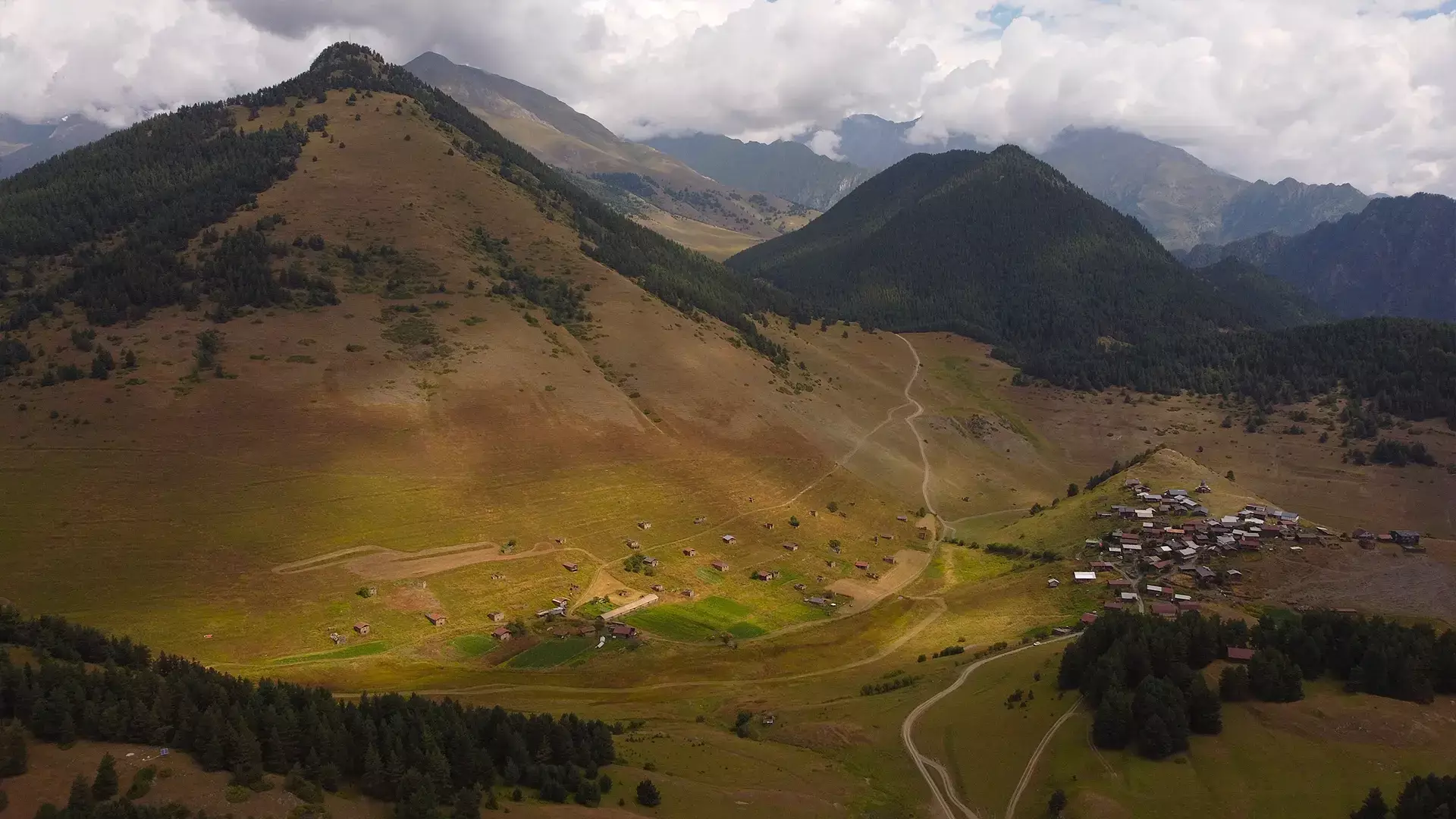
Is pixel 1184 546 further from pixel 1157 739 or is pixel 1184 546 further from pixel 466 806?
pixel 466 806

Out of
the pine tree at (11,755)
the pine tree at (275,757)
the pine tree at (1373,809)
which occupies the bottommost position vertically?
the pine tree at (1373,809)

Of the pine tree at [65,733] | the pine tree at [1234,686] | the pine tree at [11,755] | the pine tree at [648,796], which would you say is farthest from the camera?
the pine tree at [1234,686]

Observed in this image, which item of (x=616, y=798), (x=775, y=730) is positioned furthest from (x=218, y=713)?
(x=775, y=730)

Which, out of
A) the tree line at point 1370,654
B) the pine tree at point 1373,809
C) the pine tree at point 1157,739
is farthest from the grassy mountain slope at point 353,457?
the pine tree at point 1373,809

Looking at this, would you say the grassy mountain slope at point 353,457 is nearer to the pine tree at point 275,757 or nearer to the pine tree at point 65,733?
the pine tree at point 275,757

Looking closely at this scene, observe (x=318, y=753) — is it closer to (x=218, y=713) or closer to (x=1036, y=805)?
(x=218, y=713)

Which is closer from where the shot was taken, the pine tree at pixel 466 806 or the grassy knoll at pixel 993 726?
the pine tree at pixel 466 806

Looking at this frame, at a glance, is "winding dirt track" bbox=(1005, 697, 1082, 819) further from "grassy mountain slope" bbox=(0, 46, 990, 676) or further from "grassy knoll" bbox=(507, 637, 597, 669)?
"grassy knoll" bbox=(507, 637, 597, 669)
